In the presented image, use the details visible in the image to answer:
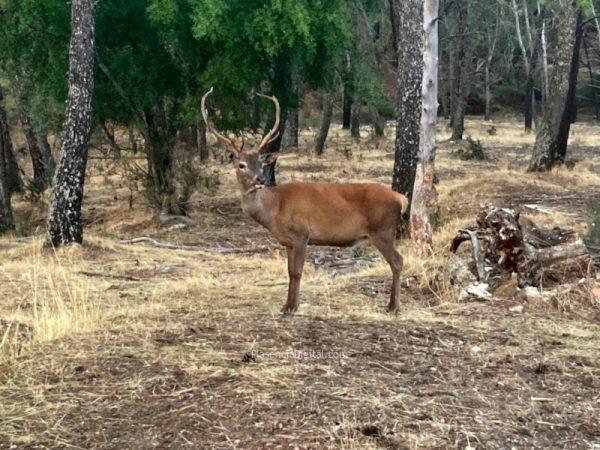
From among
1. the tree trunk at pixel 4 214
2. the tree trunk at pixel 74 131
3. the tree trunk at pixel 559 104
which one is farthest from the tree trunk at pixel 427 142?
the tree trunk at pixel 559 104

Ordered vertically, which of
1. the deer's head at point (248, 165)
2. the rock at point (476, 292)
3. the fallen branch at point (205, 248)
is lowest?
the fallen branch at point (205, 248)

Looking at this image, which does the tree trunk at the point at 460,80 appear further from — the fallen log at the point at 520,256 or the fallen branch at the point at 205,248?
the fallen log at the point at 520,256

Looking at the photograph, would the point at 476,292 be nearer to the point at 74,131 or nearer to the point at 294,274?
the point at 294,274

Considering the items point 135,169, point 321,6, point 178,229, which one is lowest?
point 178,229

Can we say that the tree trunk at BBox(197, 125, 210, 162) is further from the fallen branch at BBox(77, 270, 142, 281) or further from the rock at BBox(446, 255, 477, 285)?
the rock at BBox(446, 255, 477, 285)

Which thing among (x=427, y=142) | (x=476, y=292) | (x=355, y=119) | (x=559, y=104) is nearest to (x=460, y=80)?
(x=355, y=119)

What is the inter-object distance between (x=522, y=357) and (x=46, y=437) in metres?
3.84

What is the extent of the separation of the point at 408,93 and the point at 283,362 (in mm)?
7349

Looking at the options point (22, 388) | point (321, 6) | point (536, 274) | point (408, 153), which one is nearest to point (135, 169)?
point (321, 6)

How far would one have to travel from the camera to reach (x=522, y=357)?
20.9 ft

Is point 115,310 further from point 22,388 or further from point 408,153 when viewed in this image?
point 408,153

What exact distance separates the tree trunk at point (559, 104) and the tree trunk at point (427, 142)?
10.1 m

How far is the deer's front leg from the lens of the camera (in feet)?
25.2

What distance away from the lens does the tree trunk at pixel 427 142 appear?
1028cm
